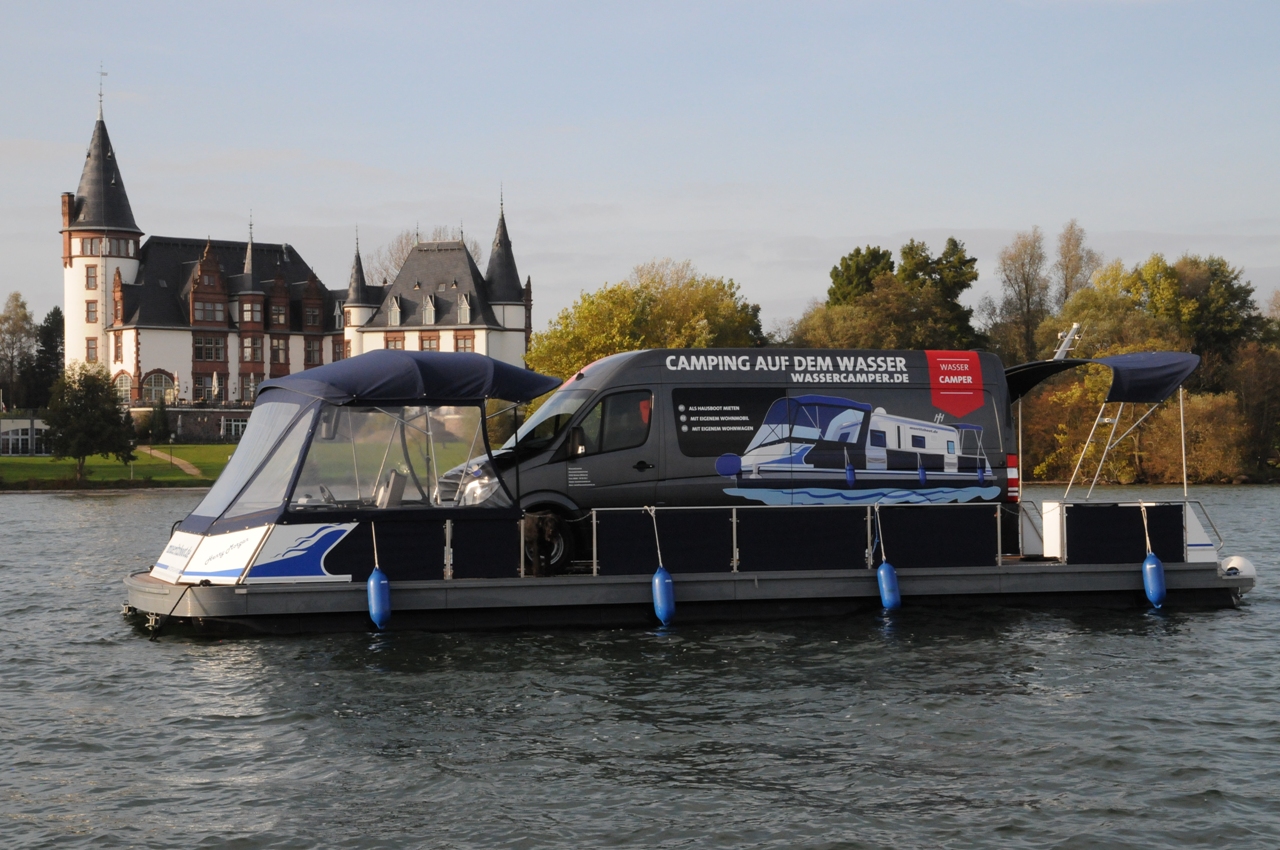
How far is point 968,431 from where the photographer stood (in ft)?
60.8

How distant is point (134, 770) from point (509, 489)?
258 inches

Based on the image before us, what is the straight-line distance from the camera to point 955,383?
61.2 ft

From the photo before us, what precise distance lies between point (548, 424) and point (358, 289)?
102 meters

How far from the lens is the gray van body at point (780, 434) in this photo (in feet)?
58.4

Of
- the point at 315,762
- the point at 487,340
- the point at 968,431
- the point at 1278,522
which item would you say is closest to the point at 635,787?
the point at 315,762

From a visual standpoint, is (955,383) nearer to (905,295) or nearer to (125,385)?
(905,295)

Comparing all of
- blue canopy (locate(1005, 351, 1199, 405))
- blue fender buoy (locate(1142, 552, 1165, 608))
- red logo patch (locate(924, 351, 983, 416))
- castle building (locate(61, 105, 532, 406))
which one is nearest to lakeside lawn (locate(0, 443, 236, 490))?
castle building (locate(61, 105, 532, 406))

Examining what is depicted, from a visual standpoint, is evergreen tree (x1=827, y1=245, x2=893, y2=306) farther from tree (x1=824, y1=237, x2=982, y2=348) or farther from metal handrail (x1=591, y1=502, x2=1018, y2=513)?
metal handrail (x1=591, y1=502, x2=1018, y2=513)

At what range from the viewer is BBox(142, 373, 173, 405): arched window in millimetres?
111812

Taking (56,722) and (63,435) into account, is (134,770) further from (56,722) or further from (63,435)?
(63,435)

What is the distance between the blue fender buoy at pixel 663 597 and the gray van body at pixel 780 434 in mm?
1765

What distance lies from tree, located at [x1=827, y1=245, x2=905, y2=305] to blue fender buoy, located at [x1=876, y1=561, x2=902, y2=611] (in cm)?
7706

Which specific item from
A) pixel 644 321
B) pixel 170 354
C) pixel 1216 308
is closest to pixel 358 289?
pixel 170 354

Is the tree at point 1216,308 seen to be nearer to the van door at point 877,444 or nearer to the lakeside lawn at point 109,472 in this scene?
the lakeside lawn at point 109,472
